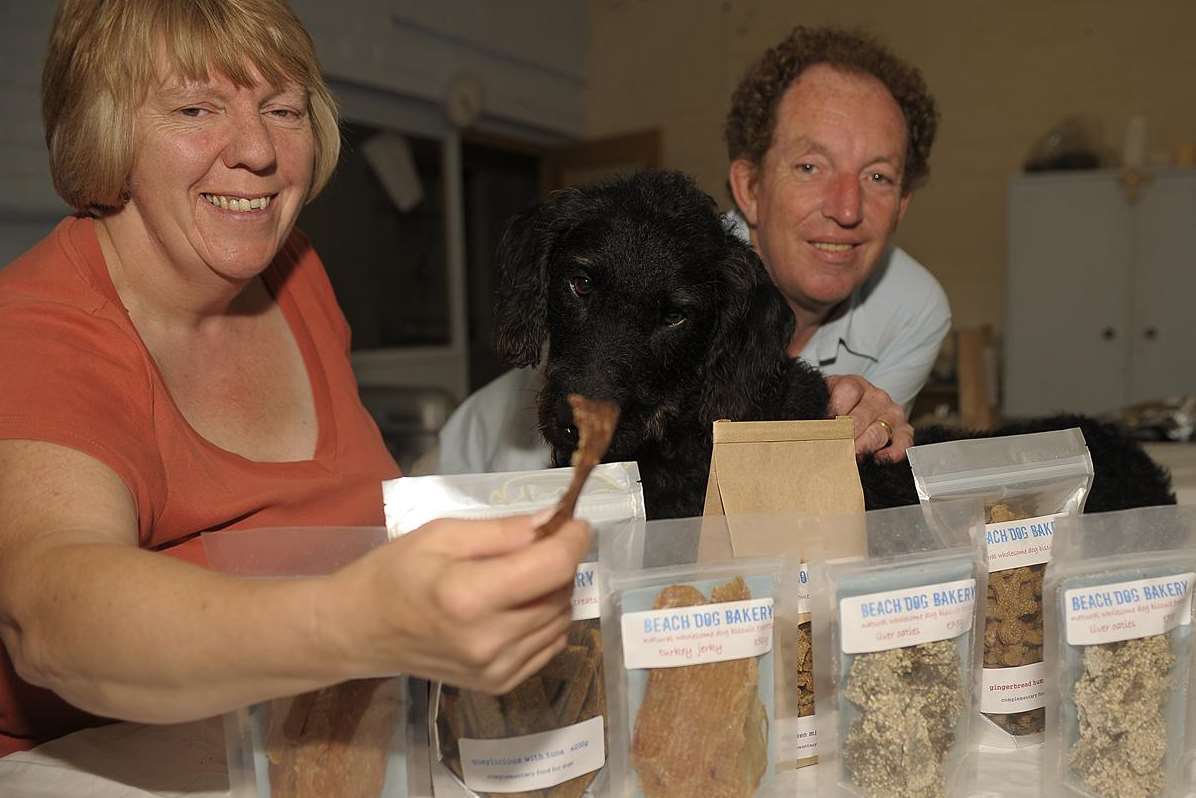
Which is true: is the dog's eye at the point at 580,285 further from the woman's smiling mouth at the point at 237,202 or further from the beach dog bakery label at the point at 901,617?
the beach dog bakery label at the point at 901,617

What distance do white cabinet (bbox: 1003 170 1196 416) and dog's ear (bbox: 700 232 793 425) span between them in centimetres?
460

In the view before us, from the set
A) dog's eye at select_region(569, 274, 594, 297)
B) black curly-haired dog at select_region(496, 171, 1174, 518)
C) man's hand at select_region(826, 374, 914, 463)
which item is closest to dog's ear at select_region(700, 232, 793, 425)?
black curly-haired dog at select_region(496, 171, 1174, 518)

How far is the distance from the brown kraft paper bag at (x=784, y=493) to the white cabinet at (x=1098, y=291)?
17.0 ft

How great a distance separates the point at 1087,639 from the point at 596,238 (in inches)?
38.9

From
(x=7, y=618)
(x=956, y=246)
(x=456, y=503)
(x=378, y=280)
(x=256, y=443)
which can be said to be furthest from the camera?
(x=956, y=246)

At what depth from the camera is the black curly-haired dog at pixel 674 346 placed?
1.45 m

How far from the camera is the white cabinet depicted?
17.1 feet

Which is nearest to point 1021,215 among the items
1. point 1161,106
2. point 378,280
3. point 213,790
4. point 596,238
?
point 1161,106

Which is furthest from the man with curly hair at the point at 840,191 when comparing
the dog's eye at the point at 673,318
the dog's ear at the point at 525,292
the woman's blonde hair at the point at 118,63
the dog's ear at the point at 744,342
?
the woman's blonde hair at the point at 118,63

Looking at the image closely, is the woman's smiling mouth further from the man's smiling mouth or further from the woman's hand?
the man's smiling mouth

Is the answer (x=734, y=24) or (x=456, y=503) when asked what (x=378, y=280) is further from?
(x=456, y=503)

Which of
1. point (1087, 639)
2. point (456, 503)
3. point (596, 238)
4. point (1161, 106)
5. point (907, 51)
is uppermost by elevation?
point (907, 51)

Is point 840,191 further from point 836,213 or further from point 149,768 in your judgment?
point 149,768

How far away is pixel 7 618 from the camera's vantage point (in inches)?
30.2
